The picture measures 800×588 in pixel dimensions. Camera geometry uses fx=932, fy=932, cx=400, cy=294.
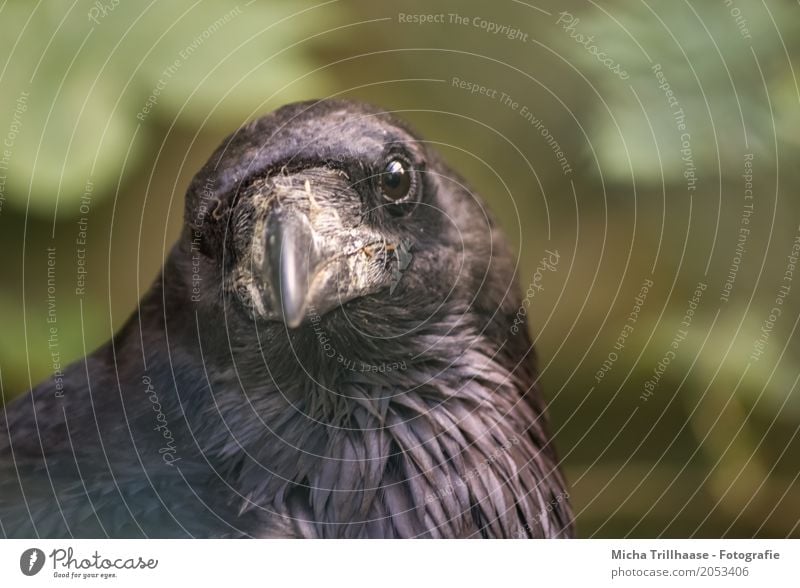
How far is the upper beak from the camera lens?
58.8 inches

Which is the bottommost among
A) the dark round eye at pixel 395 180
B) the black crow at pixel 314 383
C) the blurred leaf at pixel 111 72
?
the black crow at pixel 314 383

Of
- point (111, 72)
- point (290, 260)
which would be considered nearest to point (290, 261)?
point (290, 260)

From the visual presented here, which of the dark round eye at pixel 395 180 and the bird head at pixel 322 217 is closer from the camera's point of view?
the bird head at pixel 322 217

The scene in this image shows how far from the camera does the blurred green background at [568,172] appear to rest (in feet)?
6.36

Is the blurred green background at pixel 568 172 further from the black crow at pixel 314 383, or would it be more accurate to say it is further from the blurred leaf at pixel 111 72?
the black crow at pixel 314 383

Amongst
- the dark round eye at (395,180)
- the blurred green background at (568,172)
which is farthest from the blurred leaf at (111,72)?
the dark round eye at (395,180)

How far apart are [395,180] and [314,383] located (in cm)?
43

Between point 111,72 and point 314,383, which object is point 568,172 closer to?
point 314,383

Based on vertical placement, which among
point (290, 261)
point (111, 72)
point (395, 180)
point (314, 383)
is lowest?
point (314, 383)

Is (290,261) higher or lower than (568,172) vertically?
lower

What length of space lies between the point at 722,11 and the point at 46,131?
1.44 meters

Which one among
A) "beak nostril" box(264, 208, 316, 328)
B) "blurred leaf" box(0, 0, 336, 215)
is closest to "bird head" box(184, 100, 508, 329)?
"beak nostril" box(264, 208, 316, 328)

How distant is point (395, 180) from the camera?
1.67 meters

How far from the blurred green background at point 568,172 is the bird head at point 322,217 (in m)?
0.31
